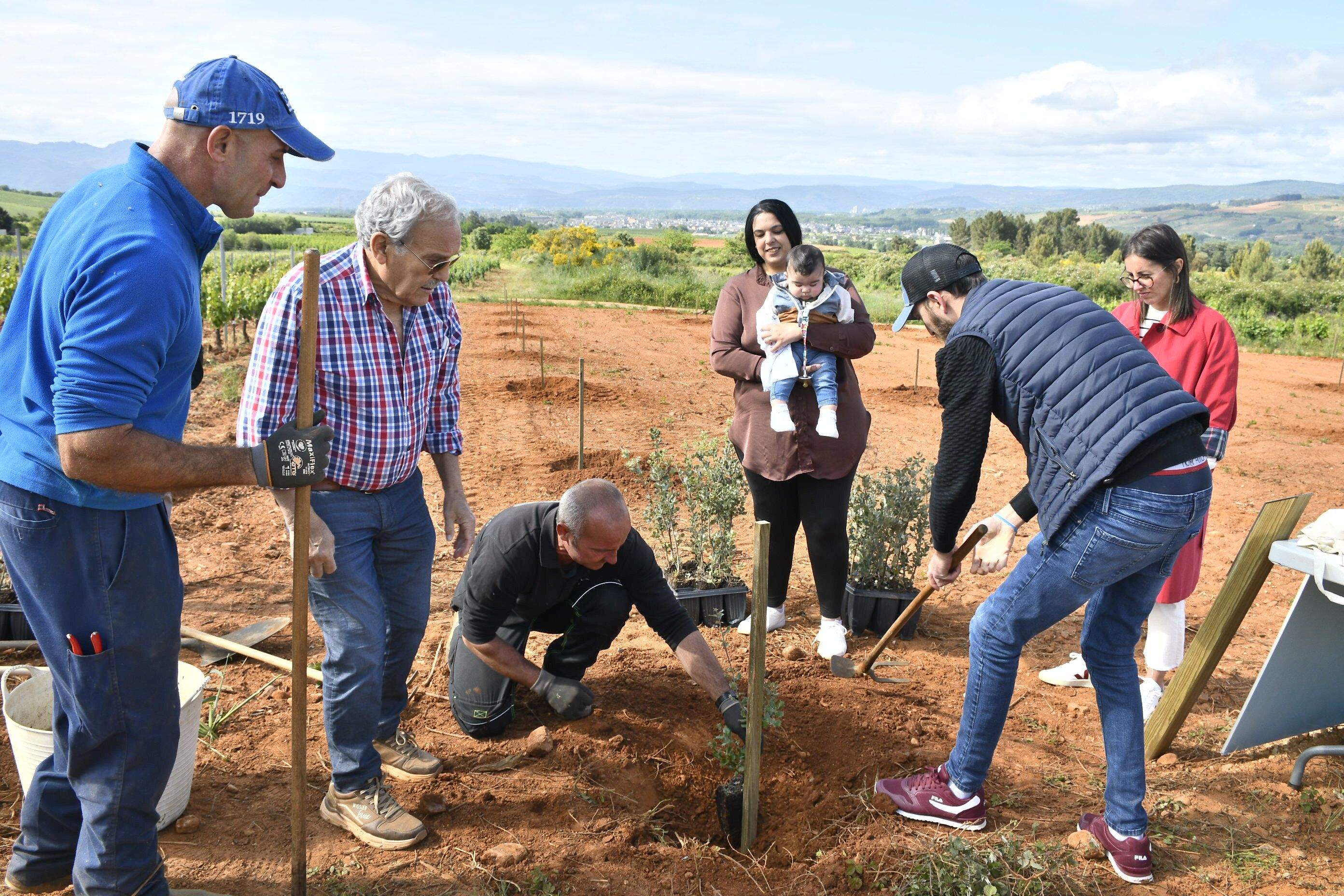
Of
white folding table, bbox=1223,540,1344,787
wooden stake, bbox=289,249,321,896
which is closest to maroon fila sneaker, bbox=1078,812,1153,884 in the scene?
white folding table, bbox=1223,540,1344,787

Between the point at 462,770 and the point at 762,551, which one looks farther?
the point at 462,770

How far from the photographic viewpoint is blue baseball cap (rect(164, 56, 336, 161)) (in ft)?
6.31

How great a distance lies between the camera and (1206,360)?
3.52 m

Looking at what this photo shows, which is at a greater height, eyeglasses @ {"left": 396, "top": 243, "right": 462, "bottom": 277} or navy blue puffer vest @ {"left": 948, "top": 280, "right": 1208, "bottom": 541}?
eyeglasses @ {"left": 396, "top": 243, "right": 462, "bottom": 277}

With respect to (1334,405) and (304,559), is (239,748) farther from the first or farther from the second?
(1334,405)

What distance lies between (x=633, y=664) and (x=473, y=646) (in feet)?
3.48

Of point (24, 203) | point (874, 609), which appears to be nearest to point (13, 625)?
point (874, 609)

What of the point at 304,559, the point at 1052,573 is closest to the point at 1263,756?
the point at 1052,573

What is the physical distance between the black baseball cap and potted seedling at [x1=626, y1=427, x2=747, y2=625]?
208 centimetres

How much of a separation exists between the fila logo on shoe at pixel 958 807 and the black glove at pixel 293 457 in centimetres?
213

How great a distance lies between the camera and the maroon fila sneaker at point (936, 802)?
293 centimetres

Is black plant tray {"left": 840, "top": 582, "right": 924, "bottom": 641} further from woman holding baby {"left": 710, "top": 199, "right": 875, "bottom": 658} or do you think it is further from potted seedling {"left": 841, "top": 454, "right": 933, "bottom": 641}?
woman holding baby {"left": 710, "top": 199, "right": 875, "bottom": 658}

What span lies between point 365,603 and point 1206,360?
3163 millimetres

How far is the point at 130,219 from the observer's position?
5.90 feet
